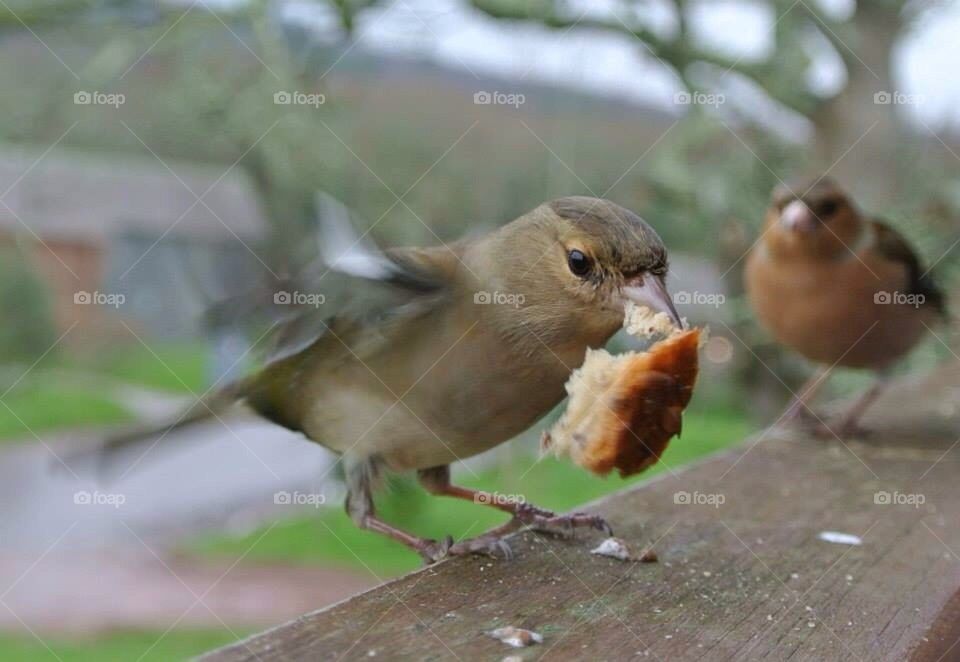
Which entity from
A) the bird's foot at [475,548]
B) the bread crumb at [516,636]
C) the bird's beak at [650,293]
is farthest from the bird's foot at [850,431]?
the bread crumb at [516,636]

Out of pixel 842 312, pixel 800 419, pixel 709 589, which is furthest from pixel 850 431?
pixel 709 589

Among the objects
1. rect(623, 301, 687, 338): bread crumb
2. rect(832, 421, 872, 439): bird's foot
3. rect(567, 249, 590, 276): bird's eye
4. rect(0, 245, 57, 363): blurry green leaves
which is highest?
rect(567, 249, 590, 276): bird's eye

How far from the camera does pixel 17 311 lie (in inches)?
388

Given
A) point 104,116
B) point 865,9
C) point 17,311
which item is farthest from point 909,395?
point 17,311

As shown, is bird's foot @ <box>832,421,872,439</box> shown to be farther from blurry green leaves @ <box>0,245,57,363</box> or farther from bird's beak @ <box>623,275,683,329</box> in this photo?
blurry green leaves @ <box>0,245,57,363</box>

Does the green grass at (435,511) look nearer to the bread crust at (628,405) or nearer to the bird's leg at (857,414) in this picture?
the bread crust at (628,405)

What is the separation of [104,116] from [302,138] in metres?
2.07

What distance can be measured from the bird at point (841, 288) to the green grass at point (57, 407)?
696 centimetres

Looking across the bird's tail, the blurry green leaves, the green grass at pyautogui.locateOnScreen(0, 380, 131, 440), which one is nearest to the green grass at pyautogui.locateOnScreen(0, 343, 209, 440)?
the green grass at pyautogui.locateOnScreen(0, 380, 131, 440)

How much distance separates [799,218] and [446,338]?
201 centimetres

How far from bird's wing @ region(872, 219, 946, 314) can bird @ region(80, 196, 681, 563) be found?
6.96 ft

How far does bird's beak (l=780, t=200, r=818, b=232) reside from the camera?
11.6ft

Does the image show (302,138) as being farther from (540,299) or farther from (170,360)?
(540,299)

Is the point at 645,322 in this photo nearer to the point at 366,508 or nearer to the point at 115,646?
the point at 366,508
